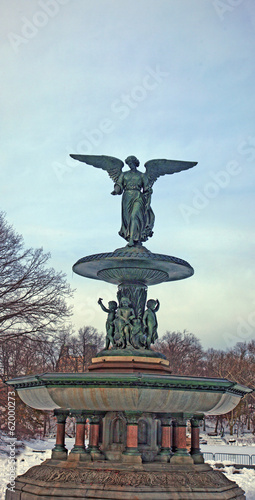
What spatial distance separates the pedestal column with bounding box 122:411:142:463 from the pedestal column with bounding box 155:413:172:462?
2.51 ft

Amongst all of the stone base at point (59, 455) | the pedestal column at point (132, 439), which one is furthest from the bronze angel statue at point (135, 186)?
the stone base at point (59, 455)

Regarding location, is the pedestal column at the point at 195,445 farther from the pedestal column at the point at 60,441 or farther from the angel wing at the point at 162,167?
the angel wing at the point at 162,167

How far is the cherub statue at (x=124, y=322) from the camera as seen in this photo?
1183 centimetres

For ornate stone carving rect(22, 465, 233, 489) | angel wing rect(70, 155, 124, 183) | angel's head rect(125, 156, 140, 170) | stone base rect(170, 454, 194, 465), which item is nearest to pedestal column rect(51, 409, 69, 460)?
ornate stone carving rect(22, 465, 233, 489)

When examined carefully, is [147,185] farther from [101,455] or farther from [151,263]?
[101,455]

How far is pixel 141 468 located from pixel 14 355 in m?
18.0

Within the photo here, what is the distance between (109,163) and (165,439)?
6.25 meters

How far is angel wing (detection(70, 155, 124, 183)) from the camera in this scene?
43.6 feet

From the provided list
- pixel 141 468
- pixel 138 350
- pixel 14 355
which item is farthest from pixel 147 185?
pixel 14 355

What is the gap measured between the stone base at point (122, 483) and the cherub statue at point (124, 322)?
2668 millimetres

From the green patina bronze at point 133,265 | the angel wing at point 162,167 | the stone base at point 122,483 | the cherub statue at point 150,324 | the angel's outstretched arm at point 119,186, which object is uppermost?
the angel wing at point 162,167

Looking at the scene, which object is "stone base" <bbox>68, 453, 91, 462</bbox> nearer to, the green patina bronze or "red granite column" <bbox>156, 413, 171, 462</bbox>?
"red granite column" <bbox>156, 413, 171, 462</bbox>

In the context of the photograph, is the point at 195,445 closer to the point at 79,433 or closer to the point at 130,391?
the point at 79,433

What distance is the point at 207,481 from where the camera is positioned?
31.7 feet
